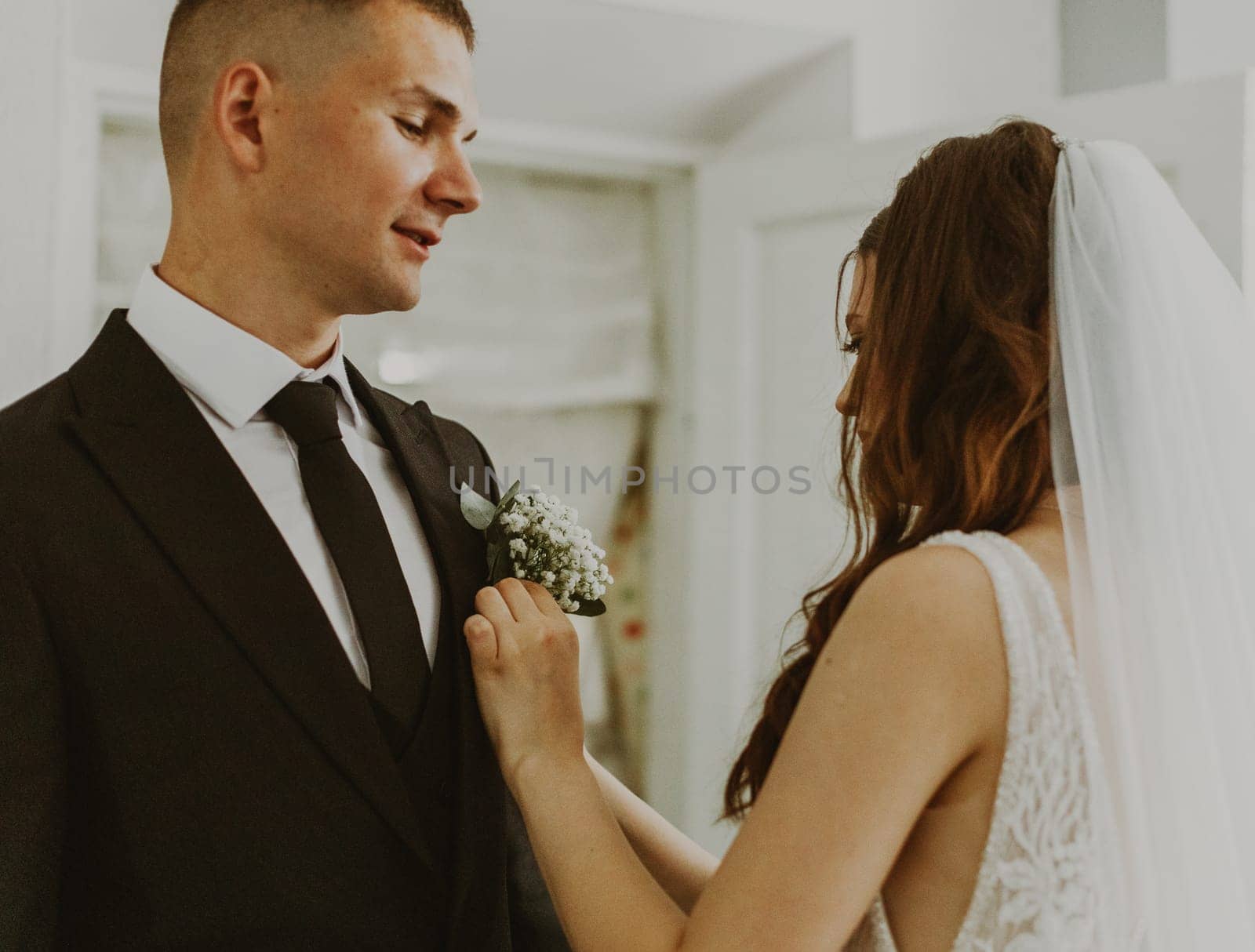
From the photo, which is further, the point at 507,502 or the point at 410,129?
the point at 507,502

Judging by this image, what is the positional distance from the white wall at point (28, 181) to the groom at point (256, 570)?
90 centimetres

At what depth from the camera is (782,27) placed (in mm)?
2760

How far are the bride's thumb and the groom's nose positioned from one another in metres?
0.44

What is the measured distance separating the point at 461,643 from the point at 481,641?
44 mm

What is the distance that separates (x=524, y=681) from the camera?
1330mm

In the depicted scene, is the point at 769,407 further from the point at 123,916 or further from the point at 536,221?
the point at 123,916

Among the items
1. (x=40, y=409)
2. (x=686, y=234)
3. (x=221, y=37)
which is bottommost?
(x=40, y=409)

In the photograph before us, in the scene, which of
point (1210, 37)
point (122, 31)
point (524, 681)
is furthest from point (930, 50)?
point (524, 681)

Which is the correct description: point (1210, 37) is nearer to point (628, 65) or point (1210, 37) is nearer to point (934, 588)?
point (628, 65)

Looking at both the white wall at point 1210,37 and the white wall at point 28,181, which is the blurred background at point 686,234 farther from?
the white wall at point 28,181

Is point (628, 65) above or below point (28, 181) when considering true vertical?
above

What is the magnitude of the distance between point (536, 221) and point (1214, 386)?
2278 mm

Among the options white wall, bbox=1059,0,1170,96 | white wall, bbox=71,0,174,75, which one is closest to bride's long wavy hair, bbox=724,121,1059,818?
white wall, bbox=71,0,174,75

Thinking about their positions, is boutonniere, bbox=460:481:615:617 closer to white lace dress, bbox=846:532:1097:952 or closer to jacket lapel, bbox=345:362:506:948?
jacket lapel, bbox=345:362:506:948
